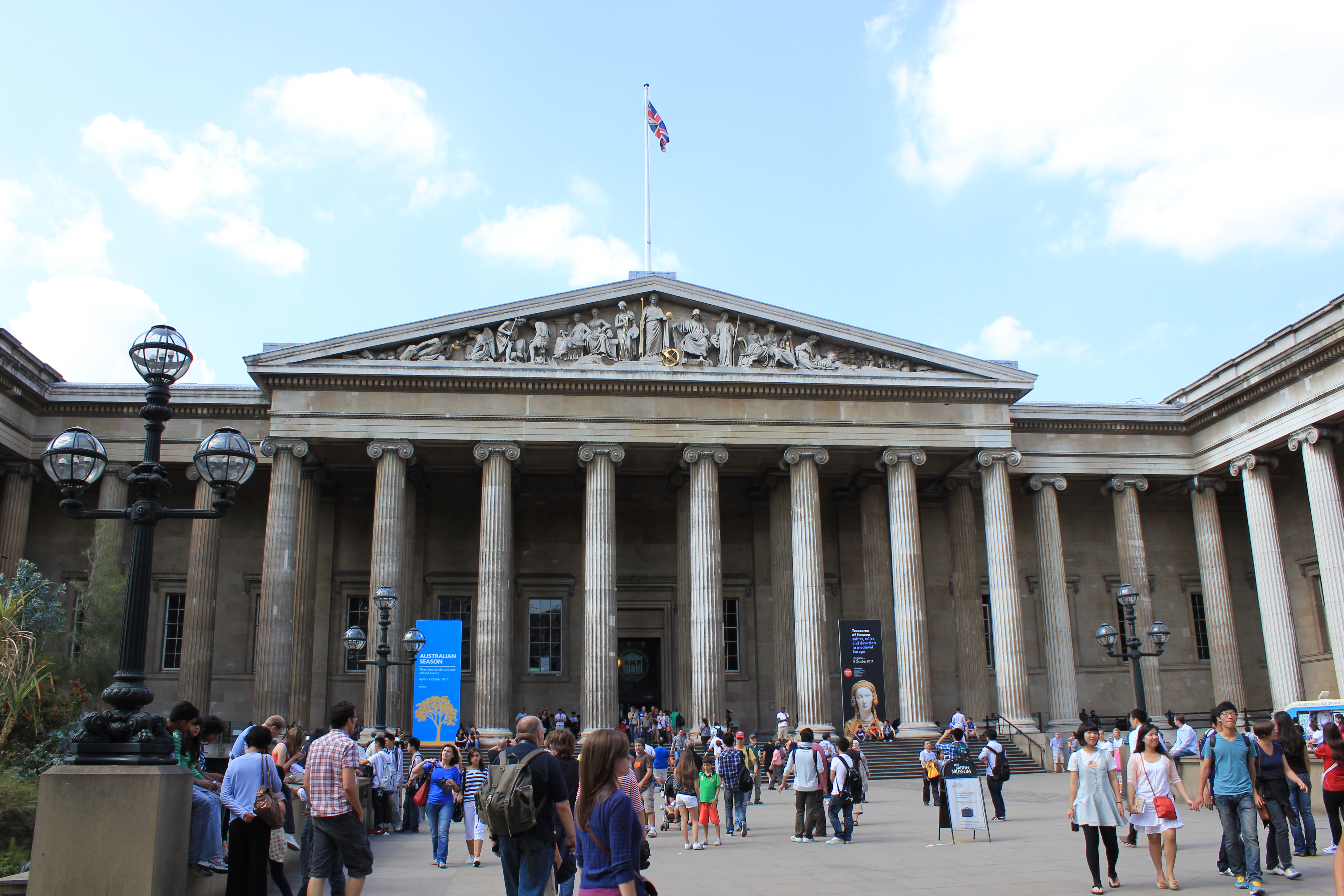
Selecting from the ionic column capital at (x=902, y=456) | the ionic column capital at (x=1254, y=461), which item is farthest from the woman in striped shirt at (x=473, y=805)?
the ionic column capital at (x=1254, y=461)

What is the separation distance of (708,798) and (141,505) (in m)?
10.0

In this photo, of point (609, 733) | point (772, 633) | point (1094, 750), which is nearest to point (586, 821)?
point (609, 733)

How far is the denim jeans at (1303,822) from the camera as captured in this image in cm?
1340

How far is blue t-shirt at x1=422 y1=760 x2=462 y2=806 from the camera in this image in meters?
15.4

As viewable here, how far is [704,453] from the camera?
1275 inches

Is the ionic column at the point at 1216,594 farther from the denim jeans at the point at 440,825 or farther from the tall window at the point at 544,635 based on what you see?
the denim jeans at the point at 440,825

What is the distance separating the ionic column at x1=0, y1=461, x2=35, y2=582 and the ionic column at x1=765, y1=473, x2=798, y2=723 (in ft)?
76.4

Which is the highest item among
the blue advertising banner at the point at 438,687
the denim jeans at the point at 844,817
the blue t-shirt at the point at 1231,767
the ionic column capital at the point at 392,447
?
the ionic column capital at the point at 392,447

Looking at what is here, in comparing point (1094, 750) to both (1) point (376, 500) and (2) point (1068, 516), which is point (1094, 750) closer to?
(1) point (376, 500)

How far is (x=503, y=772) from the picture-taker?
26.0 ft

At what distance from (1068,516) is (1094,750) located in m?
29.9

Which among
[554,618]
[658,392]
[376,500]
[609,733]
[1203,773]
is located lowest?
[1203,773]

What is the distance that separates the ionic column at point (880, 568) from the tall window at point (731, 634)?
4634 mm

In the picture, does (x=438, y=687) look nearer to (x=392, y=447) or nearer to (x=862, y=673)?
(x=392, y=447)
